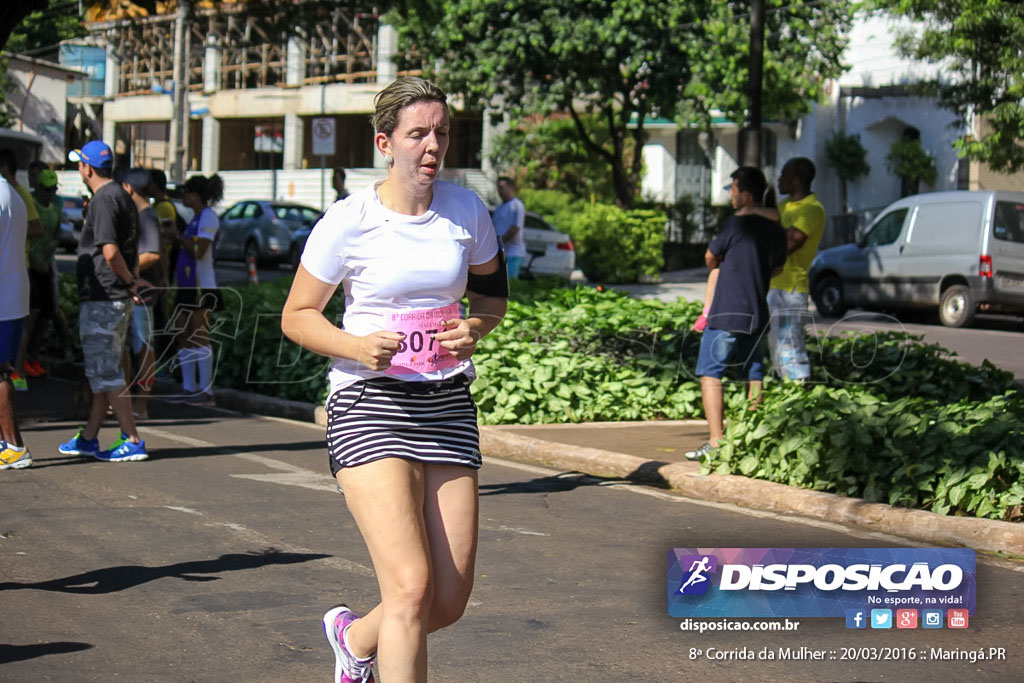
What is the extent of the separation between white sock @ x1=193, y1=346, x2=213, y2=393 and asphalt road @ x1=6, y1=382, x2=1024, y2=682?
305 cm

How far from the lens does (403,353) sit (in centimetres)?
370

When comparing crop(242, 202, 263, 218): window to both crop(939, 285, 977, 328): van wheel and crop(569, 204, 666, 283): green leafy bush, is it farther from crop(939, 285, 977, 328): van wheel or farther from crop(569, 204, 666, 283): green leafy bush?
crop(939, 285, 977, 328): van wheel

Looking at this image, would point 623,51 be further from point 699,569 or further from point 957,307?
point 699,569

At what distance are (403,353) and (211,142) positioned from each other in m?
50.3

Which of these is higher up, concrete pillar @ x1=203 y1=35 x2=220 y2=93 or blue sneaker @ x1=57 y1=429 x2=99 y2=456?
concrete pillar @ x1=203 y1=35 x2=220 y2=93

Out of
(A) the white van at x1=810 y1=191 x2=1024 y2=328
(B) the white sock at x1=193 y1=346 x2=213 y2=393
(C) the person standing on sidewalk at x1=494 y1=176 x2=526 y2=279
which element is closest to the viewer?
(B) the white sock at x1=193 y1=346 x2=213 y2=393

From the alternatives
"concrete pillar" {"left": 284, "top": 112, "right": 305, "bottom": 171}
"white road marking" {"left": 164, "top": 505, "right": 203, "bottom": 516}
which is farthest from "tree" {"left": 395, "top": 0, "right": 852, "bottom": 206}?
"white road marking" {"left": 164, "top": 505, "right": 203, "bottom": 516}

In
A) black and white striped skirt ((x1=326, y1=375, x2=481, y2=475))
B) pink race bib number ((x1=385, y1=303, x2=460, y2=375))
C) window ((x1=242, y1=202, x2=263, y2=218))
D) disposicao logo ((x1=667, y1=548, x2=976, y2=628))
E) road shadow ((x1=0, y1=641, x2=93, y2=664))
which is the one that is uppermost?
window ((x1=242, y1=202, x2=263, y2=218))

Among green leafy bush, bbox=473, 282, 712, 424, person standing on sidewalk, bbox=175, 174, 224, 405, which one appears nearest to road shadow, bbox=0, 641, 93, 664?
green leafy bush, bbox=473, 282, 712, 424

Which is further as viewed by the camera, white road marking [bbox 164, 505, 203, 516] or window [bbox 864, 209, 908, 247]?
window [bbox 864, 209, 908, 247]

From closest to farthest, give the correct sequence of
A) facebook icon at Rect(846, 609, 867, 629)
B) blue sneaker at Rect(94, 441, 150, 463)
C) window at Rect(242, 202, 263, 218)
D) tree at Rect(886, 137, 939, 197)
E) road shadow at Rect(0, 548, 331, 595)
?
facebook icon at Rect(846, 609, 867, 629), road shadow at Rect(0, 548, 331, 595), blue sneaker at Rect(94, 441, 150, 463), window at Rect(242, 202, 263, 218), tree at Rect(886, 137, 939, 197)

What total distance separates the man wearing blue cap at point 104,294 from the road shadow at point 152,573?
9.02ft

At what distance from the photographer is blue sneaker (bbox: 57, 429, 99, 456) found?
859 cm

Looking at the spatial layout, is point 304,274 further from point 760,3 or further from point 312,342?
point 760,3
